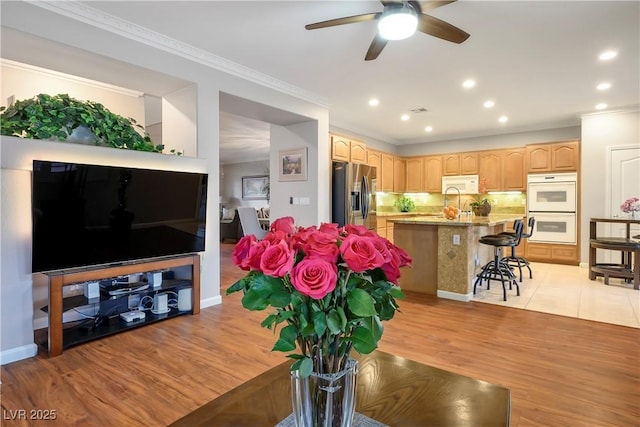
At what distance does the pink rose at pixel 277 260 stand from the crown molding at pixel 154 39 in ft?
10.6

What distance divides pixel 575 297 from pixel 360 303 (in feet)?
15.1

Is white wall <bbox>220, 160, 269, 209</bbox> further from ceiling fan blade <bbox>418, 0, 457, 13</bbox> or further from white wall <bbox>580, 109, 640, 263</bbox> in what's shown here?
ceiling fan blade <bbox>418, 0, 457, 13</bbox>

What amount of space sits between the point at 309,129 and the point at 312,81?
0.91 meters

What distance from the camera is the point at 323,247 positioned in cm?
71

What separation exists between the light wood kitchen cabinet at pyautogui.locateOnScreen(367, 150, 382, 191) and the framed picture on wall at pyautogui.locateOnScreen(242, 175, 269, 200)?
4.19 meters

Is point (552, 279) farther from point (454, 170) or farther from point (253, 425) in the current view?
point (253, 425)

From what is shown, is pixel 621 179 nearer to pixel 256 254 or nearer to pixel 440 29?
pixel 440 29

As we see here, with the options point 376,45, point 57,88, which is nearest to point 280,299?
point 376,45

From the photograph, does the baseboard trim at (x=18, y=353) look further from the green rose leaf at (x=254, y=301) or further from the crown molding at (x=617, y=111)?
the crown molding at (x=617, y=111)

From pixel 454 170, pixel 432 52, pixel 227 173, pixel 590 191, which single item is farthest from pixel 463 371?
pixel 227 173

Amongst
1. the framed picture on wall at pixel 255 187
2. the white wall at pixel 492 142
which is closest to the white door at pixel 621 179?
the white wall at pixel 492 142

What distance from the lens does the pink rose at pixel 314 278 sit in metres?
0.65

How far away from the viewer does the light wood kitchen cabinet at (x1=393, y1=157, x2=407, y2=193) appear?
8.00m

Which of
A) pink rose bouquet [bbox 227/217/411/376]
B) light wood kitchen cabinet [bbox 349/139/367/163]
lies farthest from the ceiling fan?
light wood kitchen cabinet [bbox 349/139/367/163]
